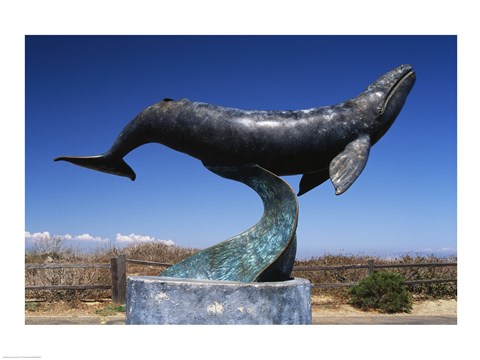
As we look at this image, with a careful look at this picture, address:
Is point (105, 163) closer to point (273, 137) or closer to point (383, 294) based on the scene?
point (273, 137)

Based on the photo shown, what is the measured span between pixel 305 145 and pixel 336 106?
62cm

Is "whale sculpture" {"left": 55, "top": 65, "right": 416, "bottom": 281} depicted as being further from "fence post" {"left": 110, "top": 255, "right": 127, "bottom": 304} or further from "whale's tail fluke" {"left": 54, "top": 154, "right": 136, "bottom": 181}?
"fence post" {"left": 110, "top": 255, "right": 127, "bottom": 304}

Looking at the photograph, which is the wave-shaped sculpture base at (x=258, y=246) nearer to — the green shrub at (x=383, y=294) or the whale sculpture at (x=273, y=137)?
the whale sculpture at (x=273, y=137)

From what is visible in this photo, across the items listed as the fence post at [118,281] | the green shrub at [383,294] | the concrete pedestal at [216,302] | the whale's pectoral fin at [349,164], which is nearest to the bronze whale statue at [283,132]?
the whale's pectoral fin at [349,164]

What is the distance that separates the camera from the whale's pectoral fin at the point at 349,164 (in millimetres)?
4809

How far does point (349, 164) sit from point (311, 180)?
931 millimetres

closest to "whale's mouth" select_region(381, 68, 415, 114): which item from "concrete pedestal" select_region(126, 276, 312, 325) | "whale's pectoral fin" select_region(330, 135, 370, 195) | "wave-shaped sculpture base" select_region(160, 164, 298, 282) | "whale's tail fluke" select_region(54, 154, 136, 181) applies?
"whale's pectoral fin" select_region(330, 135, 370, 195)

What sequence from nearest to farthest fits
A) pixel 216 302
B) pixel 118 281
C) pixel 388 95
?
pixel 216 302
pixel 388 95
pixel 118 281

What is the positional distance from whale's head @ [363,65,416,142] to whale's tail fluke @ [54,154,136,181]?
3.10 metres

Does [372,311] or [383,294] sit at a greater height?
[383,294]

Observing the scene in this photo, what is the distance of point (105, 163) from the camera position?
597cm

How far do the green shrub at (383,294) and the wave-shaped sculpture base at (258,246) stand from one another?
7.13 meters

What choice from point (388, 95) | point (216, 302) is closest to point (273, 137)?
point (388, 95)

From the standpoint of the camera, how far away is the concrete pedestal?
4473mm
